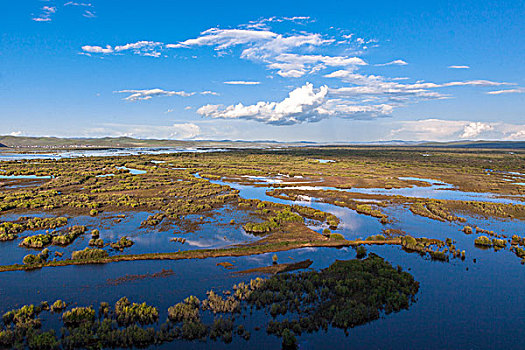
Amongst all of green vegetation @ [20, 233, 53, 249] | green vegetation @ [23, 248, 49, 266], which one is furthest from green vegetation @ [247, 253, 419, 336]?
green vegetation @ [20, 233, 53, 249]

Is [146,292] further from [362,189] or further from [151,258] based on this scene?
[362,189]

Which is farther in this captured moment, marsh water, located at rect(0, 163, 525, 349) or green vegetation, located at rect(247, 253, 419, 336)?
green vegetation, located at rect(247, 253, 419, 336)

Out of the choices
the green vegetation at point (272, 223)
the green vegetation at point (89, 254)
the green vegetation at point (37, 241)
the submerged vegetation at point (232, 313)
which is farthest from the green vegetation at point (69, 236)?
the green vegetation at point (272, 223)

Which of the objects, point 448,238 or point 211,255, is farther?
point 448,238

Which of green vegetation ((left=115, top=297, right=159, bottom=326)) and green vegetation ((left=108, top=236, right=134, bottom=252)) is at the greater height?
green vegetation ((left=108, top=236, right=134, bottom=252))

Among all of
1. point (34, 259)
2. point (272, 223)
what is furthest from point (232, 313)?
point (272, 223)

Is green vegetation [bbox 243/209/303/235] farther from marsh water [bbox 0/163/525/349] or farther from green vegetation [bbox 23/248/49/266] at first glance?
green vegetation [bbox 23/248/49/266]

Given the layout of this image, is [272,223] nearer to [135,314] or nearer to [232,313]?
[232,313]

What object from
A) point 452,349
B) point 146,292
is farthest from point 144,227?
point 452,349
